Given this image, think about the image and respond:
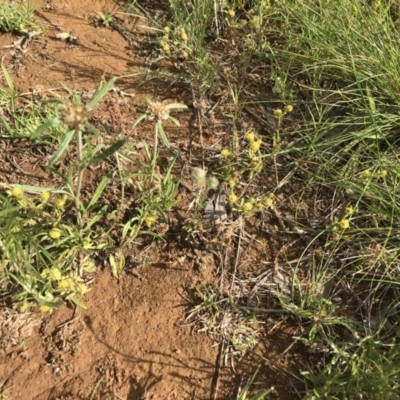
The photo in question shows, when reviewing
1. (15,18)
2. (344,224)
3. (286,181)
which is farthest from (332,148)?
(15,18)

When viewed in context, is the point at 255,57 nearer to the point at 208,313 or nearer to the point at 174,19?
the point at 174,19

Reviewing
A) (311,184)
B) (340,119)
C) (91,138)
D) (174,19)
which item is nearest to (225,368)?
(311,184)

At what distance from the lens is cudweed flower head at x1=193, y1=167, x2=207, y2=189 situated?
2.19 metres

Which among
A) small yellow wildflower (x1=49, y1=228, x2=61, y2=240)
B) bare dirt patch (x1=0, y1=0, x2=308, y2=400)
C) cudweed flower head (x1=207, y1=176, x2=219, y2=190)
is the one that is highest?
small yellow wildflower (x1=49, y1=228, x2=61, y2=240)

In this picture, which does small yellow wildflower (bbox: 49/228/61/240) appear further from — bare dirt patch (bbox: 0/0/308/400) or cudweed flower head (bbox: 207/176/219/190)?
cudweed flower head (bbox: 207/176/219/190)

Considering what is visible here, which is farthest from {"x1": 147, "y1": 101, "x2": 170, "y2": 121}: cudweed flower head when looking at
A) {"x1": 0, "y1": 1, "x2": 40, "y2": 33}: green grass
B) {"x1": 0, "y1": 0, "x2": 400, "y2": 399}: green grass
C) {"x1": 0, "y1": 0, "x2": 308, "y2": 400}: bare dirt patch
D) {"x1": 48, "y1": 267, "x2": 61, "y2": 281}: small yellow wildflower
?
{"x1": 0, "y1": 1, "x2": 40, "y2": 33}: green grass

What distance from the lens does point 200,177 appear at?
220 centimetres

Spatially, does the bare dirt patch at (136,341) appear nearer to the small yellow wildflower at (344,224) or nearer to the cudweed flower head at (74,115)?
the small yellow wildflower at (344,224)

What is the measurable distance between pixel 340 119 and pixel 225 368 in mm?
1410

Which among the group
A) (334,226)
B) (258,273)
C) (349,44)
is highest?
(349,44)

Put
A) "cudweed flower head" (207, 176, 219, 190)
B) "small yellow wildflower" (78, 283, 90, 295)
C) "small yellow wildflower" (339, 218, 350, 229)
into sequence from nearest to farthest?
"small yellow wildflower" (78, 283, 90, 295) → "small yellow wildflower" (339, 218, 350, 229) → "cudweed flower head" (207, 176, 219, 190)

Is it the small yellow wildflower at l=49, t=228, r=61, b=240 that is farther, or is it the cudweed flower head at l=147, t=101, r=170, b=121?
the small yellow wildflower at l=49, t=228, r=61, b=240

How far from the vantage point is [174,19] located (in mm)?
2715

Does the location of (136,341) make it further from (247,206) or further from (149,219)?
(247,206)
